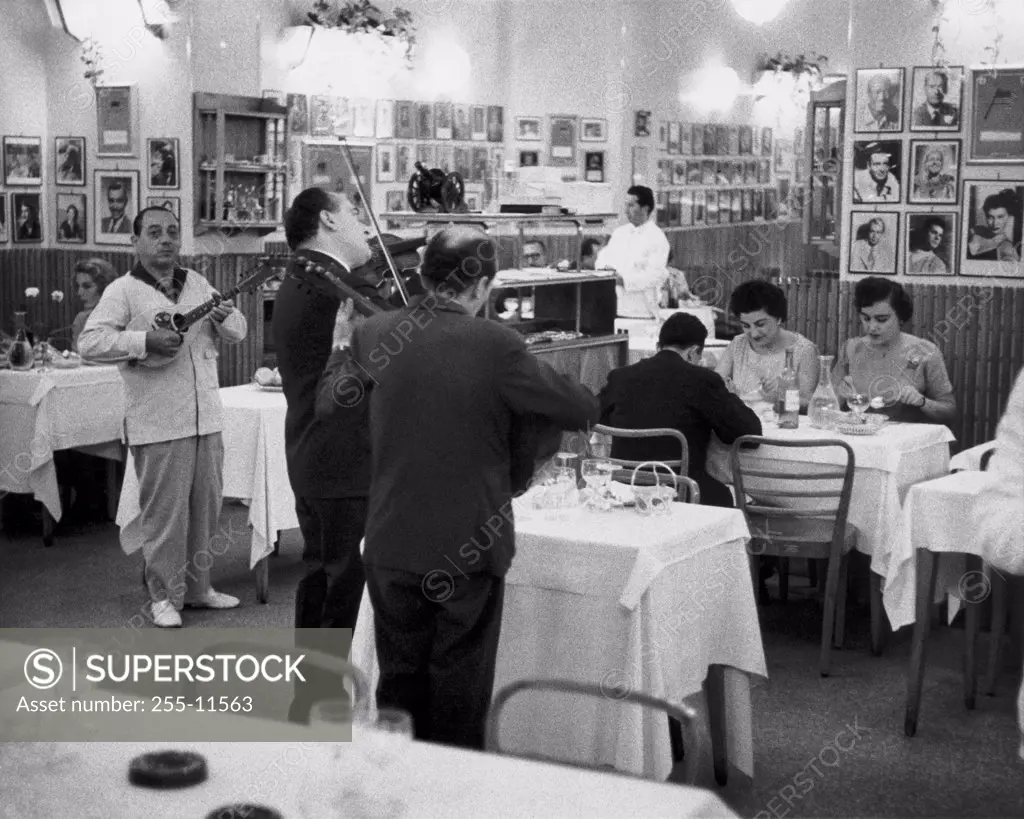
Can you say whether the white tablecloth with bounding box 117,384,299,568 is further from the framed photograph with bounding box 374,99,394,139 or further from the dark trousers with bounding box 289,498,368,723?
the framed photograph with bounding box 374,99,394,139

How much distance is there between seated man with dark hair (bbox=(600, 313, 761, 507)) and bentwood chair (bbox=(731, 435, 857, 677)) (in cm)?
12

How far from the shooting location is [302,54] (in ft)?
A: 35.4

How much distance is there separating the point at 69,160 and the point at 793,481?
694 cm

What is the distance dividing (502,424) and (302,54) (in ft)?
26.4

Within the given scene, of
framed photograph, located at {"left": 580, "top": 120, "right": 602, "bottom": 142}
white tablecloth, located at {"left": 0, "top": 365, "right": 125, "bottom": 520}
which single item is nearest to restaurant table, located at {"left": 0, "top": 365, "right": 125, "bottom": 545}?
white tablecloth, located at {"left": 0, "top": 365, "right": 125, "bottom": 520}

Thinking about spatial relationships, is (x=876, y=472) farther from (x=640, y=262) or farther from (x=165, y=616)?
(x=640, y=262)

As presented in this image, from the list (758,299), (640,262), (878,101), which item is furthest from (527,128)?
(758,299)

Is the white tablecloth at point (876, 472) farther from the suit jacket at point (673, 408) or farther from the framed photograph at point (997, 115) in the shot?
the framed photograph at point (997, 115)

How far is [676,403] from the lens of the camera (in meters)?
5.45

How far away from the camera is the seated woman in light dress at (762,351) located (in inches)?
247

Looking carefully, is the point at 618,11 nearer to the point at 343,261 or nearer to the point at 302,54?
the point at 302,54

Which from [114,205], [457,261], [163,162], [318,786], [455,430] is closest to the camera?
[318,786]

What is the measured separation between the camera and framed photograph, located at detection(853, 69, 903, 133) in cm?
772

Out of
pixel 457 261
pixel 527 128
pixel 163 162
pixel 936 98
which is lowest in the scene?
pixel 457 261
